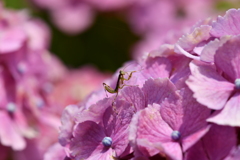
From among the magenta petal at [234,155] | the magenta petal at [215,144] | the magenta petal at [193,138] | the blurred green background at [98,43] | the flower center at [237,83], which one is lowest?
the magenta petal at [234,155]

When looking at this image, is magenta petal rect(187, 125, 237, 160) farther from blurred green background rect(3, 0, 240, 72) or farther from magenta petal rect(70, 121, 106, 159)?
blurred green background rect(3, 0, 240, 72)

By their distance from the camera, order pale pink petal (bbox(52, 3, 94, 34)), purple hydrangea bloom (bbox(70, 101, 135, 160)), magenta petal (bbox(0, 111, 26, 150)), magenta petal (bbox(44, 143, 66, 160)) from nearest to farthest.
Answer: purple hydrangea bloom (bbox(70, 101, 135, 160)) < magenta petal (bbox(44, 143, 66, 160)) < magenta petal (bbox(0, 111, 26, 150)) < pale pink petal (bbox(52, 3, 94, 34))

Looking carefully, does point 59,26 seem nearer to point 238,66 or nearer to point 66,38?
point 66,38

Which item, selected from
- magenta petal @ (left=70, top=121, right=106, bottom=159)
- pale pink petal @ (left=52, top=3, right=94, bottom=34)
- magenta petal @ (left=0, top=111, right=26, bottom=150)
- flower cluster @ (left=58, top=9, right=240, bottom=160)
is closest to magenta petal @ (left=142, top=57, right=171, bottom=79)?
flower cluster @ (left=58, top=9, right=240, bottom=160)

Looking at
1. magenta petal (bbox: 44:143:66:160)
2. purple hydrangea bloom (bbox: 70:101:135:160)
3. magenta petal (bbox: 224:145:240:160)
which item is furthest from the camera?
magenta petal (bbox: 44:143:66:160)

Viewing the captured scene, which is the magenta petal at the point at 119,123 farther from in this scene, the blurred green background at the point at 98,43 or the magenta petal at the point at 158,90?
the blurred green background at the point at 98,43

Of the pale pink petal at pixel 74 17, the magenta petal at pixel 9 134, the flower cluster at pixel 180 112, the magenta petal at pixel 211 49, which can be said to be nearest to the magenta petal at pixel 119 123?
the flower cluster at pixel 180 112
